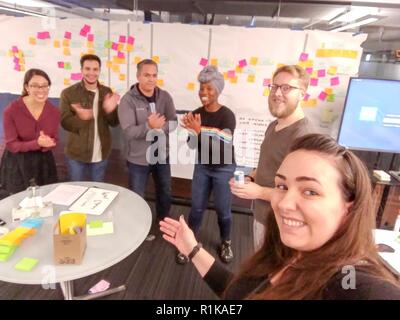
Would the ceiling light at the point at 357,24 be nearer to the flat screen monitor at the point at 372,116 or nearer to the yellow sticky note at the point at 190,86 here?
the flat screen monitor at the point at 372,116

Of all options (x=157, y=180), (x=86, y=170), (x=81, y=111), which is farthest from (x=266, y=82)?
(x=86, y=170)

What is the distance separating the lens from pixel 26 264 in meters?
1.17

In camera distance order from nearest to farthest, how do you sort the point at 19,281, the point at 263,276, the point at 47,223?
the point at 263,276 < the point at 19,281 < the point at 47,223

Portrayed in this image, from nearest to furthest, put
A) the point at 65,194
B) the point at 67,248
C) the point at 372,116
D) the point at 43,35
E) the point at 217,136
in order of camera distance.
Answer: the point at 67,248 → the point at 65,194 → the point at 217,136 → the point at 372,116 → the point at 43,35

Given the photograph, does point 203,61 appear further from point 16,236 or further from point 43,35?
point 16,236

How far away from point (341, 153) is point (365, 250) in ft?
0.83

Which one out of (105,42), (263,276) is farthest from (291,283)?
(105,42)

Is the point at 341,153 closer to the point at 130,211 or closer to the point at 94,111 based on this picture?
the point at 130,211

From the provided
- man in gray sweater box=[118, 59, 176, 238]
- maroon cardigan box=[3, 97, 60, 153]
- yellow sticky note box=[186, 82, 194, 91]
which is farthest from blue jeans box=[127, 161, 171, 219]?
yellow sticky note box=[186, 82, 194, 91]

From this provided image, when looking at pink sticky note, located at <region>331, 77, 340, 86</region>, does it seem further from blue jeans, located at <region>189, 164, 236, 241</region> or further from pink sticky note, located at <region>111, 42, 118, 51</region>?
pink sticky note, located at <region>111, 42, 118, 51</region>

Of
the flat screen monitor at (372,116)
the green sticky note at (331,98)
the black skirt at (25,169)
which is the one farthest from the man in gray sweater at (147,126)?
the flat screen monitor at (372,116)

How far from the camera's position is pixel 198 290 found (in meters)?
1.94

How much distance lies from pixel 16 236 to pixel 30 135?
109cm

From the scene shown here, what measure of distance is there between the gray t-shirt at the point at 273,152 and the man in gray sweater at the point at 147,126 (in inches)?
37.8
